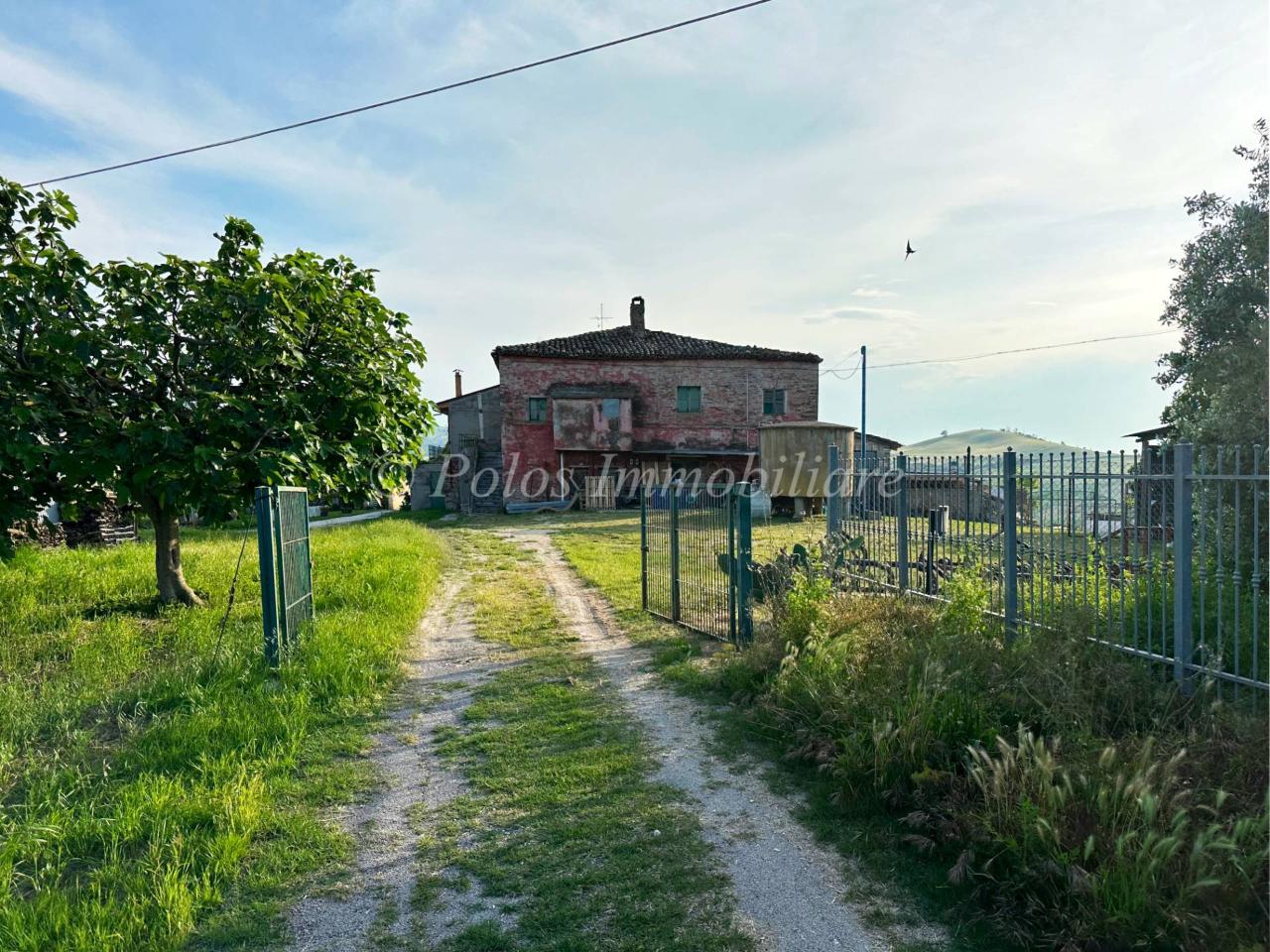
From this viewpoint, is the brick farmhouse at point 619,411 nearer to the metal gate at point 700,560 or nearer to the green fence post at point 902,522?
the metal gate at point 700,560

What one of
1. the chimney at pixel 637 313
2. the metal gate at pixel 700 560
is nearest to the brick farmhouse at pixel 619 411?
the chimney at pixel 637 313

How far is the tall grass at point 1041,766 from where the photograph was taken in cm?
294

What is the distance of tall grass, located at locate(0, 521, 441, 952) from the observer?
3.24 metres

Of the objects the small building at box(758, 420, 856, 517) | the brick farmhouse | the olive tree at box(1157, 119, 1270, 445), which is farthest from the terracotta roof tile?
the olive tree at box(1157, 119, 1270, 445)

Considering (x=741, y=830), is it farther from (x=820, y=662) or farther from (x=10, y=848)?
(x=10, y=848)

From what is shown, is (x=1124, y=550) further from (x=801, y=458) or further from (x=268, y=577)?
(x=801, y=458)

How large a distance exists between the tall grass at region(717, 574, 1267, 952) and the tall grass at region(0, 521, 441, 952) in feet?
10.7

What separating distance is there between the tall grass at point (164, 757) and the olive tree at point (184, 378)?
156cm

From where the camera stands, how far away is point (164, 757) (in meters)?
4.79

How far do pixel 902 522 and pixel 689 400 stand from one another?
24.8 m

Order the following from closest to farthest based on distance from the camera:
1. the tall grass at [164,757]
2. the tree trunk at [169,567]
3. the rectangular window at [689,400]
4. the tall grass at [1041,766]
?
the tall grass at [1041,766] → the tall grass at [164,757] → the tree trunk at [169,567] → the rectangular window at [689,400]

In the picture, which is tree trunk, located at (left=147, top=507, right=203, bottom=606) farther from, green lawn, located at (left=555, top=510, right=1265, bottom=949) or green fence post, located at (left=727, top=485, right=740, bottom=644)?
green fence post, located at (left=727, top=485, right=740, bottom=644)

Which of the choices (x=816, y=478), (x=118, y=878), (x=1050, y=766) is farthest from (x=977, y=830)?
(x=816, y=478)

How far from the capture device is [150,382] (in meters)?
8.11
